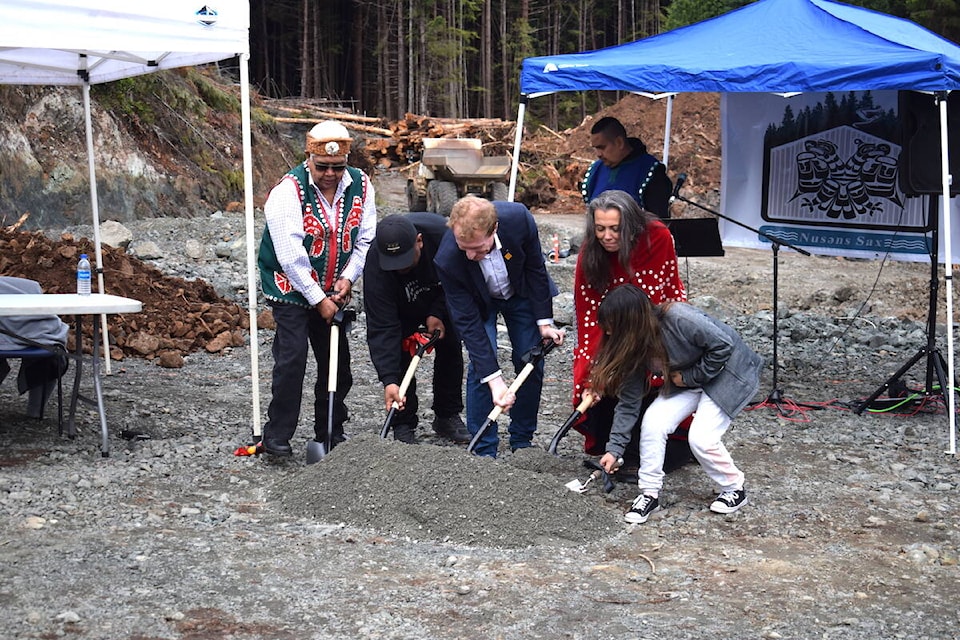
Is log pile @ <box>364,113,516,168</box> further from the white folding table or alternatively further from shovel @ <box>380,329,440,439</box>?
shovel @ <box>380,329,440,439</box>

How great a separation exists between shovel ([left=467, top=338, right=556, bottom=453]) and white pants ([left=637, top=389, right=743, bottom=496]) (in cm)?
68

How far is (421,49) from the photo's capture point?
30672mm

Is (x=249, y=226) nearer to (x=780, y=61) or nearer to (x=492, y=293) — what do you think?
(x=492, y=293)

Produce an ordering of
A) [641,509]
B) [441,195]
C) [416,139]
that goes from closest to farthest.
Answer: [641,509]
[441,195]
[416,139]

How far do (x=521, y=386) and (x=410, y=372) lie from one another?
60 centimetres

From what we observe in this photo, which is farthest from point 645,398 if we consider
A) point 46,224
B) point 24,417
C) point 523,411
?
point 46,224

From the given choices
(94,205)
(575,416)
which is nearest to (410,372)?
(575,416)

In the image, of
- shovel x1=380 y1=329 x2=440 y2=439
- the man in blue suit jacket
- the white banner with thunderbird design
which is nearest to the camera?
the man in blue suit jacket

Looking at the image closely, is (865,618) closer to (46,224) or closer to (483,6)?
(46,224)

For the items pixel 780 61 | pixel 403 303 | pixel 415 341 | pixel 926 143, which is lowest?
pixel 415 341

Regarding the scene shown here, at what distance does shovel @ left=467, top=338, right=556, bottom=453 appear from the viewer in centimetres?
546

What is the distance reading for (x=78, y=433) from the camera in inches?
248

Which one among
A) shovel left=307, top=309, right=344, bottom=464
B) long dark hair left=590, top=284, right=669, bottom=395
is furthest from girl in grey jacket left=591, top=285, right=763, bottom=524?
shovel left=307, top=309, right=344, bottom=464

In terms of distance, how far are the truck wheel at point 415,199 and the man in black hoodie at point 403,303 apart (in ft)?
45.6
